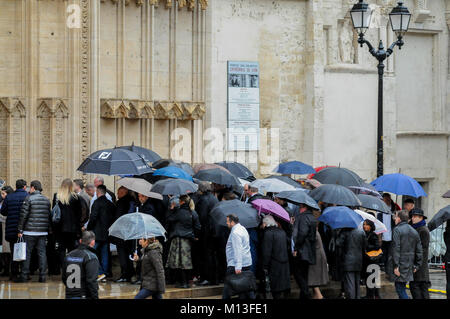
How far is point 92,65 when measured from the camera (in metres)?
22.6

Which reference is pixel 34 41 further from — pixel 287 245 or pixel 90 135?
pixel 287 245

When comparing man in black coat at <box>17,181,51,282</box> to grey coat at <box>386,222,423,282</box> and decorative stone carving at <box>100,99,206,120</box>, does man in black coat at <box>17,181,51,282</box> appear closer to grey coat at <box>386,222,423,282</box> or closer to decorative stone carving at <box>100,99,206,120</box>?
grey coat at <box>386,222,423,282</box>

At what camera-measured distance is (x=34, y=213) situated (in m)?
17.0

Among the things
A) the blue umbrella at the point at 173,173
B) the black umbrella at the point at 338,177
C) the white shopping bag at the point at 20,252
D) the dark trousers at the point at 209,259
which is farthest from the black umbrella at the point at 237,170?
the white shopping bag at the point at 20,252

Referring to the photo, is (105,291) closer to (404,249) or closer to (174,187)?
(174,187)

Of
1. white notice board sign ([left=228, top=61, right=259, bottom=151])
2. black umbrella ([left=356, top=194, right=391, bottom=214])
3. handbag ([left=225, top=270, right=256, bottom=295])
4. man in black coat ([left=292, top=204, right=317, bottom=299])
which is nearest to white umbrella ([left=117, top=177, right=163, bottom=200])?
handbag ([left=225, top=270, right=256, bottom=295])

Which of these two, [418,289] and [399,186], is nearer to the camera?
[418,289]

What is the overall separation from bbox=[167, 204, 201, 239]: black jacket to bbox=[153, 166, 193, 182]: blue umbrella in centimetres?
127

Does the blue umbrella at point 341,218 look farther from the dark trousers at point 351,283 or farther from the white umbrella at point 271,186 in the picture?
the white umbrella at point 271,186

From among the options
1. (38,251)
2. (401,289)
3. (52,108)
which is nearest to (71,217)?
(38,251)

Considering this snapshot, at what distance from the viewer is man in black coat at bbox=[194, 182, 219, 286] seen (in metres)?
16.9

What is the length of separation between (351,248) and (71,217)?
465 centimetres

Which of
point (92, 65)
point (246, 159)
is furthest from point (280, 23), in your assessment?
point (92, 65)

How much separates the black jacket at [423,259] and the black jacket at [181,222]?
12.5 ft
